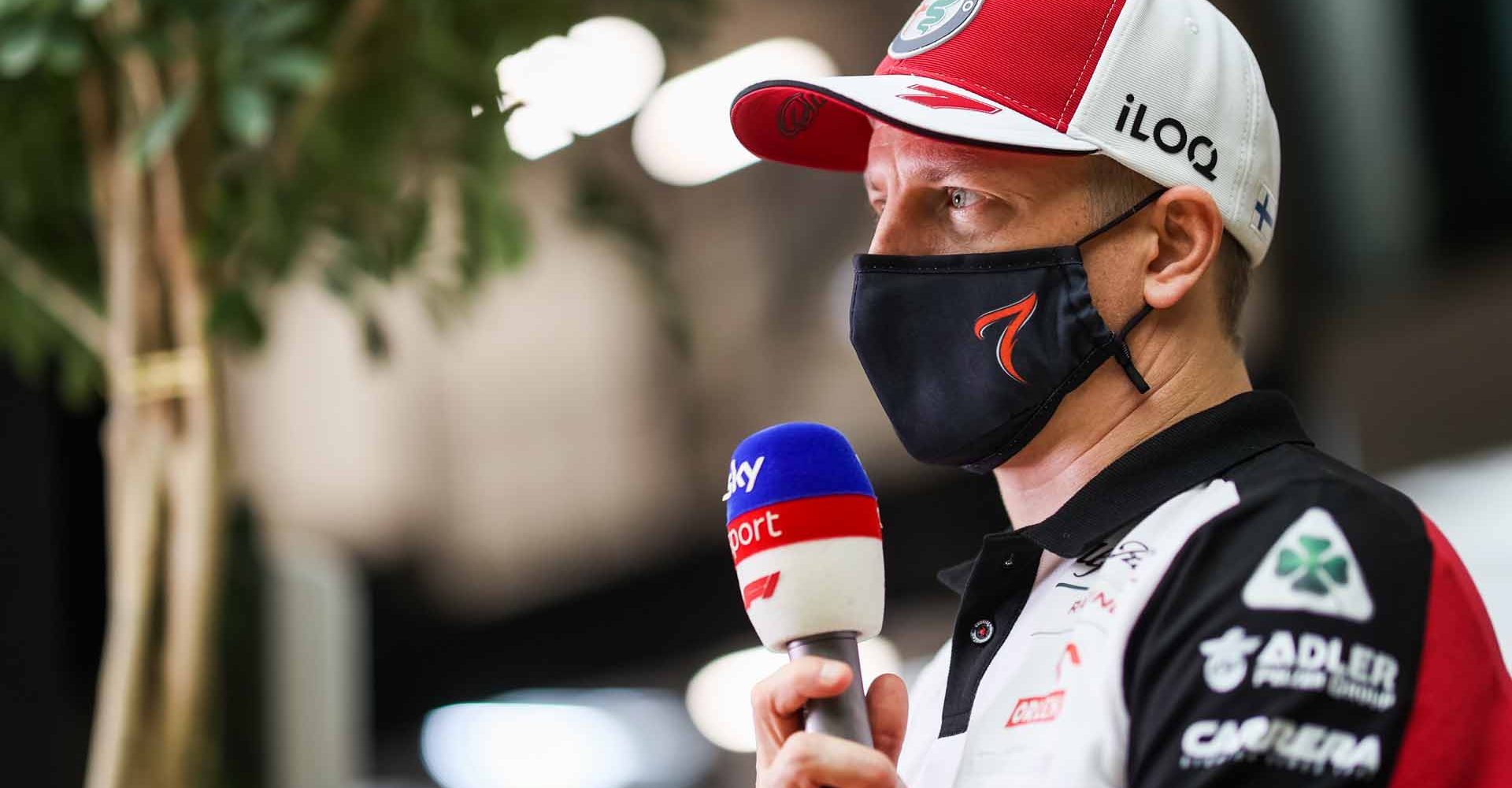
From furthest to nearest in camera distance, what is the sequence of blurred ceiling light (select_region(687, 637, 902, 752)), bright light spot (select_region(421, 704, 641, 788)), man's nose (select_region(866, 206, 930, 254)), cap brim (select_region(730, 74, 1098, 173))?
blurred ceiling light (select_region(687, 637, 902, 752))
bright light spot (select_region(421, 704, 641, 788))
man's nose (select_region(866, 206, 930, 254))
cap brim (select_region(730, 74, 1098, 173))

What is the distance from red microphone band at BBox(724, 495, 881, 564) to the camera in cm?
129

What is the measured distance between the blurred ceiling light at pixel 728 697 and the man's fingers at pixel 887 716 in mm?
8405

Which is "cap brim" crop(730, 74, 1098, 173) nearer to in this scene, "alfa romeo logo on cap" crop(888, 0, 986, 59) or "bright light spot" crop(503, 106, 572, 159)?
"alfa romeo logo on cap" crop(888, 0, 986, 59)

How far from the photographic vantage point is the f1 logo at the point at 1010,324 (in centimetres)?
143

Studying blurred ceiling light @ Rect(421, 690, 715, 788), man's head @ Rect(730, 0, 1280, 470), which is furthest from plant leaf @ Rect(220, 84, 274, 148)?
blurred ceiling light @ Rect(421, 690, 715, 788)

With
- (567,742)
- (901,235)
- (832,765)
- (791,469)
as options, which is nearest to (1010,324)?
(901,235)

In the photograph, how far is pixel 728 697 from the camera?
10539mm

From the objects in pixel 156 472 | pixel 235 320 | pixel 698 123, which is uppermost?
pixel 698 123

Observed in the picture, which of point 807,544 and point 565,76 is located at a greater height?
point 565,76

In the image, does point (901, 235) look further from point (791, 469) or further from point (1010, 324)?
point (791, 469)

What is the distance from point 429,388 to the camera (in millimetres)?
8141

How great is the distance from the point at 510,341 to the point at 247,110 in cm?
610

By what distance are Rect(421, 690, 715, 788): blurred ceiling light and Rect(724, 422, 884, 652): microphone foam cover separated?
826 centimetres

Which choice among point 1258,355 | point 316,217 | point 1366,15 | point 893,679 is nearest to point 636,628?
point 1258,355
